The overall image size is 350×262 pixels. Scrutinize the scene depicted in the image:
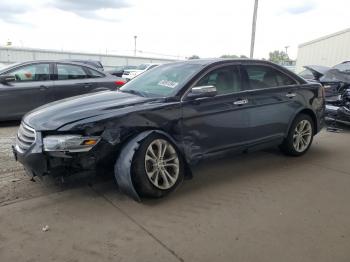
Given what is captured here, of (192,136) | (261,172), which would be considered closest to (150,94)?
(192,136)

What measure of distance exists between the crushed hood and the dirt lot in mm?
634

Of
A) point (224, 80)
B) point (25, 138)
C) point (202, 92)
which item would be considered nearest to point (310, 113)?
point (224, 80)

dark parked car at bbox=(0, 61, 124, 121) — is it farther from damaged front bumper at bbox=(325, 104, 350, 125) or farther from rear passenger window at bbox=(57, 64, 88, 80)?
damaged front bumper at bbox=(325, 104, 350, 125)

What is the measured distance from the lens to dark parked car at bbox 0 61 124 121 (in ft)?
24.8

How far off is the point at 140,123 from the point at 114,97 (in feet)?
2.28

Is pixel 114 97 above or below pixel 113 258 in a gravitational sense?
above

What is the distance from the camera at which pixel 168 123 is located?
13.3 ft

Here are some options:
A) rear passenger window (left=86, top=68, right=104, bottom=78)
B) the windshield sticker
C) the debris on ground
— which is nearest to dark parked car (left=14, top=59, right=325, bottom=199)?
the windshield sticker

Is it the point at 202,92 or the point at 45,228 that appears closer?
the point at 45,228

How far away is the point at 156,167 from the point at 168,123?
1.76 ft

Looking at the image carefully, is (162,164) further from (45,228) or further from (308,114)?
(308,114)

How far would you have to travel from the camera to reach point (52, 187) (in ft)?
13.9

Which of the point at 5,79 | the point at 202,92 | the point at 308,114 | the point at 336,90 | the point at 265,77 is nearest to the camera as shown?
the point at 202,92

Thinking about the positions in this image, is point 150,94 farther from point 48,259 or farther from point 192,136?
point 48,259
